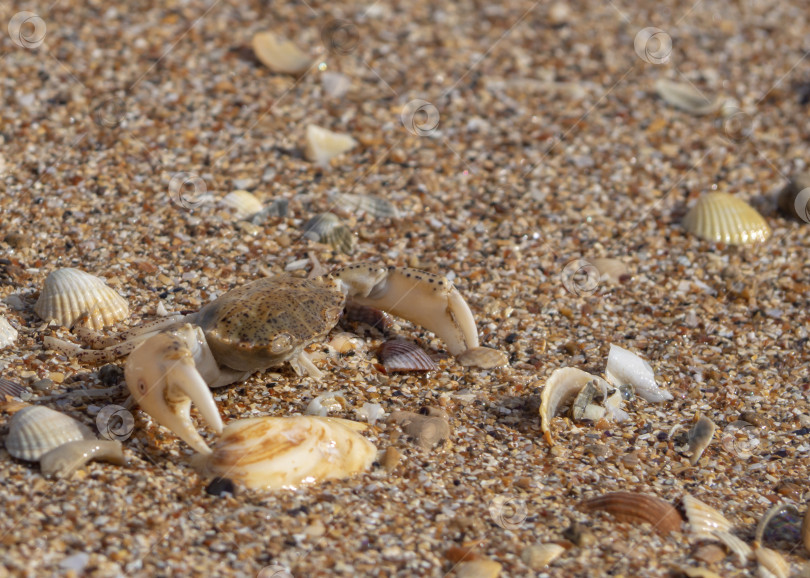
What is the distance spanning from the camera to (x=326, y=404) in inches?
138

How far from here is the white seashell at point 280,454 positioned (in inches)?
119

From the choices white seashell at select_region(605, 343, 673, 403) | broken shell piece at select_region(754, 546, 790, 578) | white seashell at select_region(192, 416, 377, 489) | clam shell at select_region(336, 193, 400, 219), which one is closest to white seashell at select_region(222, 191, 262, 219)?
clam shell at select_region(336, 193, 400, 219)

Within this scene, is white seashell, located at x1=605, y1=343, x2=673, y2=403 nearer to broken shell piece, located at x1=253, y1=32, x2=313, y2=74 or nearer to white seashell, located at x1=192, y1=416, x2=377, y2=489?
white seashell, located at x1=192, y1=416, x2=377, y2=489

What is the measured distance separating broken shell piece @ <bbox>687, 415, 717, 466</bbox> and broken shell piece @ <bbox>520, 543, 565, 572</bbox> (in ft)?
2.75

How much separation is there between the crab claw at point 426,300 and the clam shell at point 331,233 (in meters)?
0.57

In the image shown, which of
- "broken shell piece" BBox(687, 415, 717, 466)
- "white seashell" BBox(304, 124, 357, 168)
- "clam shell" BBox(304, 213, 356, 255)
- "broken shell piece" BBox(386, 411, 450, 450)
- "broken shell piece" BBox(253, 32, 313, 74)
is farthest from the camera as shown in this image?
"broken shell piece" BBox(253, 32, 313, 74)

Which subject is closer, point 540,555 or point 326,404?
point 540,555

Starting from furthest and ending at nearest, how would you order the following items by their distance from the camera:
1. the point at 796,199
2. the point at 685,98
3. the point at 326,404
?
1. the point at 685,98
2. the point at 796,199
3. the point at 326,404

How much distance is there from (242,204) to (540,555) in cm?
249

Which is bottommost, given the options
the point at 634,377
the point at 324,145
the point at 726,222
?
the point at 634,377

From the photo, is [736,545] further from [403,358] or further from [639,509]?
[403,358]

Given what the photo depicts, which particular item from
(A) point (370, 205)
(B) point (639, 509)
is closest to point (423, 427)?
(B) point (639, 509)

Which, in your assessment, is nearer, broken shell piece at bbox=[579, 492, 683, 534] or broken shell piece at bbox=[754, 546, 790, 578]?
broken shell piece at bbox=[754, 546, 790, 578]

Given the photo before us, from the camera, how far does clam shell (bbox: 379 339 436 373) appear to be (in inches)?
147
